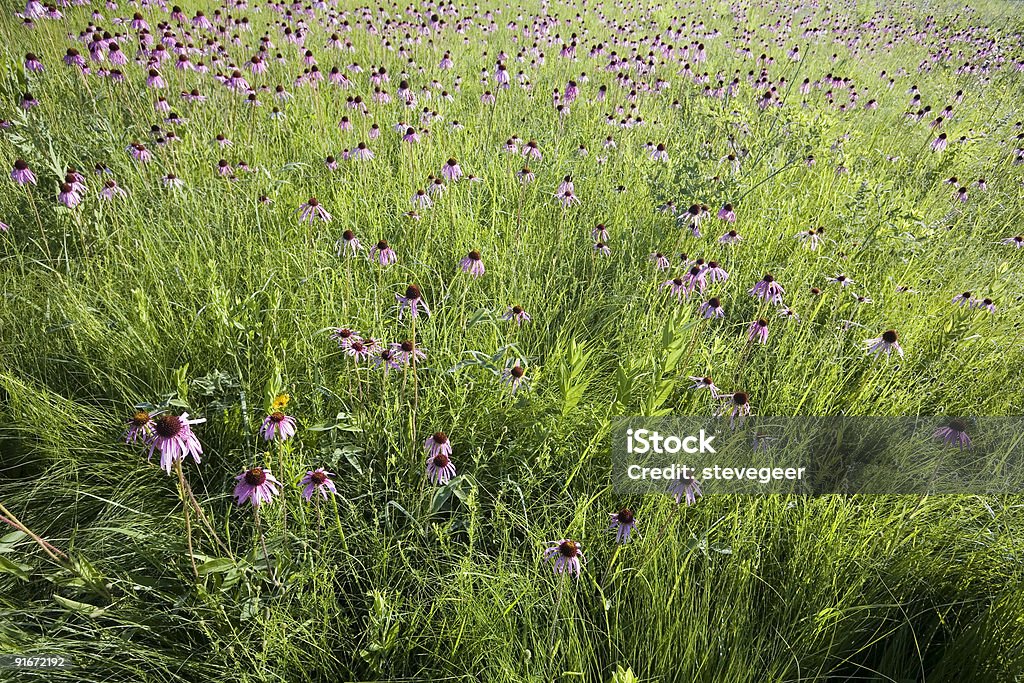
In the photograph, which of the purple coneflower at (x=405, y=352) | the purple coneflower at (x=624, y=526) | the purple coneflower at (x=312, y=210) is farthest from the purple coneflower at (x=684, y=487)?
the purple coneflower at (x=312, y=210)

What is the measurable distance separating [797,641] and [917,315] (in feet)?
6.60

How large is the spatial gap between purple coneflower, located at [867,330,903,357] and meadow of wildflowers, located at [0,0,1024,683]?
0.05ft

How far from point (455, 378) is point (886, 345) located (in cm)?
167

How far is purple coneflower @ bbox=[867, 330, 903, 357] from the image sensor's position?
6.68 feet

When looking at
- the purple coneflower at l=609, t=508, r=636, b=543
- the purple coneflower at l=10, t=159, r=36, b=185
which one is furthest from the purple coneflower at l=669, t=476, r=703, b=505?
the purple coneflower at l=10, t=159, r=36, b=185

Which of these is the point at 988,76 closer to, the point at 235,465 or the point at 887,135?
the point at 887,135

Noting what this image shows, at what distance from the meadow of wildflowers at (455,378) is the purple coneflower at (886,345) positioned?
0.05ft

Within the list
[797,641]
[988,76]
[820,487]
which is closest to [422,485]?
[797,641]

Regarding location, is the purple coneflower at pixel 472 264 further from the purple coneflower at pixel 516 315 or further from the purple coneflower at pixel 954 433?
the purple coneflower at pixel 954 433

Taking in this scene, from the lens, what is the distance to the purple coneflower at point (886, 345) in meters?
2.04

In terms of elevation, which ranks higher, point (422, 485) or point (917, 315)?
point (917, 315)

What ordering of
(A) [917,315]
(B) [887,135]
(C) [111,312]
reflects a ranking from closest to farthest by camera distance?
1. (C) [111,312]
2. (A) [917,315]
3. (B) [887,135]

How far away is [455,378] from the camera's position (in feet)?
5.99

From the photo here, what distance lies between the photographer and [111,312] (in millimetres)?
1992
